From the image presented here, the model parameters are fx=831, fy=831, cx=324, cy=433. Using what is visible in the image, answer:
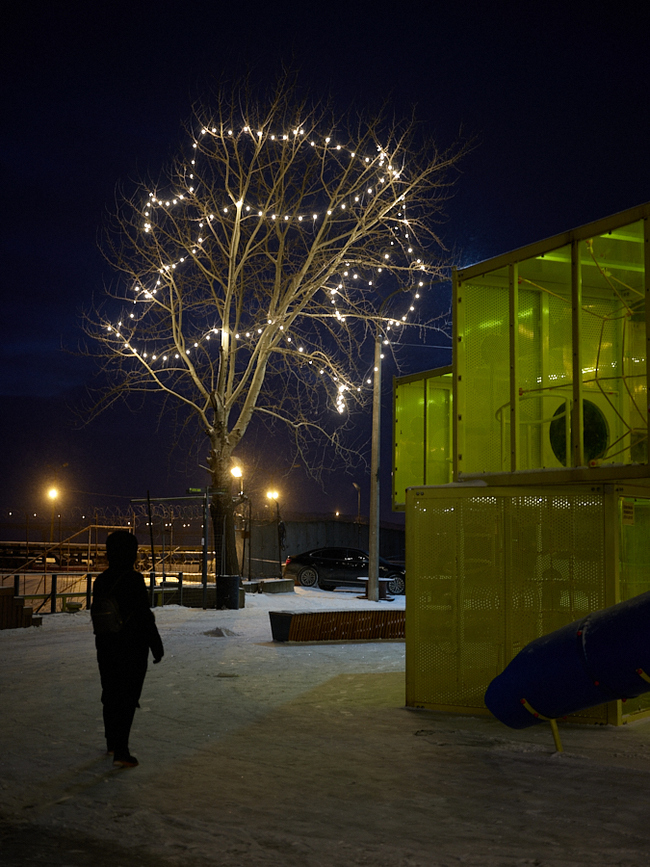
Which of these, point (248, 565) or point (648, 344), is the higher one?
point (648, 344)

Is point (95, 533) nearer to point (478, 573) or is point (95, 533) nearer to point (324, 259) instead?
point (324, 259)

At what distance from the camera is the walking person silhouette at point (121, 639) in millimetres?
6723

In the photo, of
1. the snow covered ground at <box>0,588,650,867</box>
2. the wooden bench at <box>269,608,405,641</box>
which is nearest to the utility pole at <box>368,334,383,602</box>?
the wooden bench at <box>269,608,405,641</box>

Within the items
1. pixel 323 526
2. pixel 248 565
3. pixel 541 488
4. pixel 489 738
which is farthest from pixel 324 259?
pixel 323 526

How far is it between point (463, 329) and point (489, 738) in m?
4.48

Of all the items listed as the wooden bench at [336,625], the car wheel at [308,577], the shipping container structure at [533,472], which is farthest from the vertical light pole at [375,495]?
the shipping container structure at [533,472]

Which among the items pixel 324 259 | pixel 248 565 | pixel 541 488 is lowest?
pixel 248 565

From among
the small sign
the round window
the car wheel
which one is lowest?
the car wheel

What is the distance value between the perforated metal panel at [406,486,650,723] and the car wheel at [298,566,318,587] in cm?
2229

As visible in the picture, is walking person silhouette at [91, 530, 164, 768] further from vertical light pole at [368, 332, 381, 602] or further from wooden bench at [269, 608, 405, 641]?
vertical light pole at [368, 332, 381, 602]

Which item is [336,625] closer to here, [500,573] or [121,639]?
[500,573]

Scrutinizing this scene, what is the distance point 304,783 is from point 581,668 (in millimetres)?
2224

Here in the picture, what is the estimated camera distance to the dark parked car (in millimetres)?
30656

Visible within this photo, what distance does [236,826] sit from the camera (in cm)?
523
